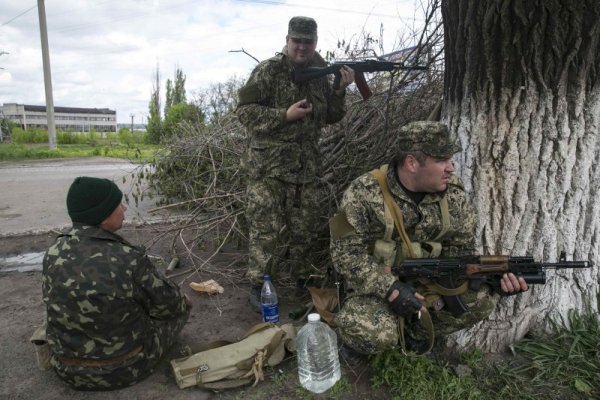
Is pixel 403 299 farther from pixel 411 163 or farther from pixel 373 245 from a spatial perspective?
pixel 411 163

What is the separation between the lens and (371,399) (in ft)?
7.70

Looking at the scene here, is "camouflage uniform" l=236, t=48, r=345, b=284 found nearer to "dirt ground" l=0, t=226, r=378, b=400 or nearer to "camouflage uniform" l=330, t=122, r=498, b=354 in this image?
"dirt ground" l=0, t=226, r=378, b=400

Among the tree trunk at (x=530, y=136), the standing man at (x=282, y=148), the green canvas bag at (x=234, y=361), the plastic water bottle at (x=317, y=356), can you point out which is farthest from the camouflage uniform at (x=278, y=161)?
the tree trunk at (x=530, y=136)

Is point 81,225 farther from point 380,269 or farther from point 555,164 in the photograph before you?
point 555,164

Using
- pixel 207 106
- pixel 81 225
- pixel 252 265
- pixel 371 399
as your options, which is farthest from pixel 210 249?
pixel 207 106

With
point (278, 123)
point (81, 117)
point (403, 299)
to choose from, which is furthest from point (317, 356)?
point (81, 117)

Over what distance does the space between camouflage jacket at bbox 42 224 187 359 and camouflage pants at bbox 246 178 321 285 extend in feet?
3.52

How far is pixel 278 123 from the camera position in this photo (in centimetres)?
325

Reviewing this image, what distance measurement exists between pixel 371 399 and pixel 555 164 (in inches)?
65.9

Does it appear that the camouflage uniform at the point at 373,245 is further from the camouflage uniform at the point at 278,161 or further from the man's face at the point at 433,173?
the camouflage uniform at the point at 278,161

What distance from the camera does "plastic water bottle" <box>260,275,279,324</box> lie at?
10.1ft

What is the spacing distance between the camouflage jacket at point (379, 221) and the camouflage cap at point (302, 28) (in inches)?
50.0

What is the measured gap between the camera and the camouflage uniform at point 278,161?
3318 millimetres

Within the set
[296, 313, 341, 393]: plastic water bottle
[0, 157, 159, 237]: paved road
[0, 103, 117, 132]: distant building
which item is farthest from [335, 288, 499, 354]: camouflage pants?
[0, 103, 117, 132]: distant building
